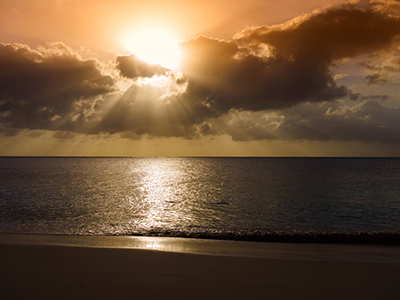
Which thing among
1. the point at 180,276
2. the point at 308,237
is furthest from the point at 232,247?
the point at 308,237

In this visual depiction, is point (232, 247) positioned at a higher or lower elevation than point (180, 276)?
lower

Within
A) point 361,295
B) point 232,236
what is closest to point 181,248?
point 232,236

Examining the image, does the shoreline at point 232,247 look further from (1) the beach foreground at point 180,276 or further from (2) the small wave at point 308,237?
(1) the beach foreground at point 180,276

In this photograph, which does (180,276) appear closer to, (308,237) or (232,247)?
(232,247)

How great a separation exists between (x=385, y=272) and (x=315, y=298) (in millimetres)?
4997

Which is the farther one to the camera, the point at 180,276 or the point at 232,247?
the point at 232,247

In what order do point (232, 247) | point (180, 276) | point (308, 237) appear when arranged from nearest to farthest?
point (180, 276) < point (232, 247) < point (308, 237)

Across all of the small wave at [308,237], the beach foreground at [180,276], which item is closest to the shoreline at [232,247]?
the small wave at [308,237]

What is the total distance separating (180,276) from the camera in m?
10.5

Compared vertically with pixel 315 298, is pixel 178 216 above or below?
below

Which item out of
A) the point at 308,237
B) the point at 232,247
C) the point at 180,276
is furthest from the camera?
the point at 308,237

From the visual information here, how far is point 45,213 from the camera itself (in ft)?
96.6

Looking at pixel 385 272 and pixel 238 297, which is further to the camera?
pixel 385 272

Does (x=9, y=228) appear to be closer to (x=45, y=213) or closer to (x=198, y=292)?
(x=45, y=213)
